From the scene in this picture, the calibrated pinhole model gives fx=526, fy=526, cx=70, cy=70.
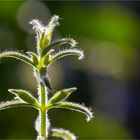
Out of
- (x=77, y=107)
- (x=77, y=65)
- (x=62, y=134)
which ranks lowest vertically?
(x=62, y=134)

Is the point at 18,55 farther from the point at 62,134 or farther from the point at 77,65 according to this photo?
the point at 77,65

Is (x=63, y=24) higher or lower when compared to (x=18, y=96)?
higher

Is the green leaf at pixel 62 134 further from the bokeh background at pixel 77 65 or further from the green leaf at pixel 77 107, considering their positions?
the bokeh background at pixel 77 65

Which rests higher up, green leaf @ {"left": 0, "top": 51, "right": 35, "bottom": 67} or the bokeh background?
the bokeh background

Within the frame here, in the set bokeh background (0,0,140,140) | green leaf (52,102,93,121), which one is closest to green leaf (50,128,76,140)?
green leaf (52,102,93,121)

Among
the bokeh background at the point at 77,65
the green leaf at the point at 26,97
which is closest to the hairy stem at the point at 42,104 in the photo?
the green leaf at the point at 26,97

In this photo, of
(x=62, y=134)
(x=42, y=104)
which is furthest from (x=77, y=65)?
(x=42, y=104)

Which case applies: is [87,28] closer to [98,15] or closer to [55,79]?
[98,15]

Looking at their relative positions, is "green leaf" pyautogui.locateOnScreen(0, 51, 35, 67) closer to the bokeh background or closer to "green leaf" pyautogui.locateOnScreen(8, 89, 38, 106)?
"green leaf" pyautogui.locateOnScreen(8, 89, 38, 106)

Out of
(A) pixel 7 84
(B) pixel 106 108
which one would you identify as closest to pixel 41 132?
(A) pixel 7 84
